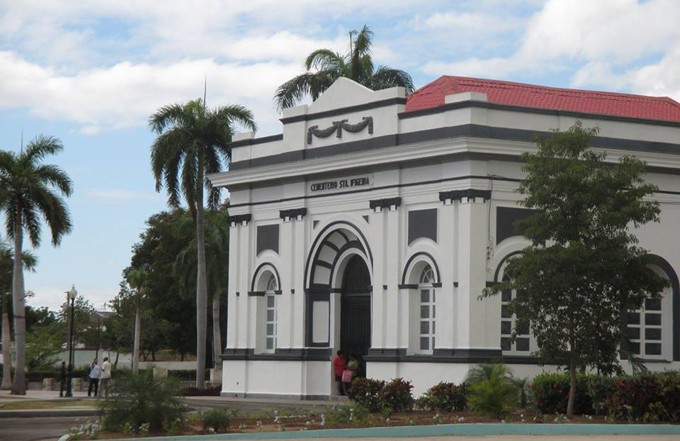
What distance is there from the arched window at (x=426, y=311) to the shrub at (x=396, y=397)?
8.91 meters

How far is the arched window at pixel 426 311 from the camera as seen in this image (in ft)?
123

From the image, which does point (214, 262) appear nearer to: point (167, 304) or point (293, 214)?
point (167, 304)

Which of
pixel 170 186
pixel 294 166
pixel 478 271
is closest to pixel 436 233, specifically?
pixel 478 271

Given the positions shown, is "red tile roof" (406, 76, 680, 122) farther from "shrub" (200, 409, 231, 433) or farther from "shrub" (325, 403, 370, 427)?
"shrub" (200, 409, 231, 433)

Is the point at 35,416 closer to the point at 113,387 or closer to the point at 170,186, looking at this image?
the point at 113,387

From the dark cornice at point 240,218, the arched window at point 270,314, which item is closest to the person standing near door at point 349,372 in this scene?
the arched window at point 270,314

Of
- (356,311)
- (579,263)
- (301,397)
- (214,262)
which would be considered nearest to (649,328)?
(356,311)

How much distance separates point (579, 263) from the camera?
26.9 m

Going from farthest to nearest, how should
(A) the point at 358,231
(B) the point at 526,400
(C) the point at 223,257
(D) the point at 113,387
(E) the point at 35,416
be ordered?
(C) the point at 223,257 < (A) the point at 358,231 < (E) the point at 35,416 < (B) the point at 526,400 < (D) the point at 113,387

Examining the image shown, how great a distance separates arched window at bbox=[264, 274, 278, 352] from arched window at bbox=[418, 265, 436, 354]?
6788mm

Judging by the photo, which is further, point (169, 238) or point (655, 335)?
point (169, 238)

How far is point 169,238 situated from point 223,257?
2052 cm

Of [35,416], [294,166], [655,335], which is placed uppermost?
[294,166]

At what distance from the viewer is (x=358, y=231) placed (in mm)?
39875
